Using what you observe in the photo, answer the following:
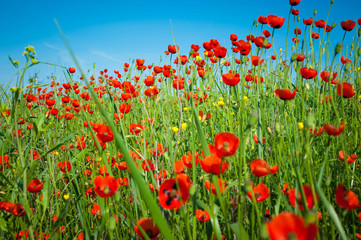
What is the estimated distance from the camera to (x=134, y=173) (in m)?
0.49

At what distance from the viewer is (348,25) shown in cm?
159

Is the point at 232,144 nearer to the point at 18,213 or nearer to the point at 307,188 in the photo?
the point at 307,188

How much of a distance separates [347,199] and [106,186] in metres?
0.70

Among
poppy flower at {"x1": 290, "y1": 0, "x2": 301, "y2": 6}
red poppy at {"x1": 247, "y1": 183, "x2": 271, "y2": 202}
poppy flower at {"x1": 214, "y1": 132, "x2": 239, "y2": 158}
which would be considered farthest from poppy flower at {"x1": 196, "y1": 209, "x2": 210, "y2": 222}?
poppy flower at {"x1": 290, "y1": 0, "x2": 301, "y2": 6}

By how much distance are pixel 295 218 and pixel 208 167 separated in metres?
0.28

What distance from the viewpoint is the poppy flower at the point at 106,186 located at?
671mm

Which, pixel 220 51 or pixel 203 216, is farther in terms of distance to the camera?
pixel 220 51

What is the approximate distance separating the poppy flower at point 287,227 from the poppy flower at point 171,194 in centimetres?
30

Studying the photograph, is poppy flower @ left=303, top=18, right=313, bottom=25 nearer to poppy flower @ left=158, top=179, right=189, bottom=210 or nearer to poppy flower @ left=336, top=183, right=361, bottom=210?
poppy flower @ left=336, top=183, right=361, bottom=210

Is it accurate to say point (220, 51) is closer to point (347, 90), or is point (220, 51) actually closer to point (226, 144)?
point (347, 90)

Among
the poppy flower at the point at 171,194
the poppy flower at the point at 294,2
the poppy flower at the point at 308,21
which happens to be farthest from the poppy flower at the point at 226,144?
the poppy flower at the point at 308,21

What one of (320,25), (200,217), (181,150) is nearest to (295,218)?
(200,217)

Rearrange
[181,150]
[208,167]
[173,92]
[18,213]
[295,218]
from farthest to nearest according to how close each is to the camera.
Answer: [173,92]
[181,150]
[18,213]
[208,167]
[295,218]

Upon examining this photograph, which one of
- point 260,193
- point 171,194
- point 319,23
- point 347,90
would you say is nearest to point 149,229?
point 171,194
